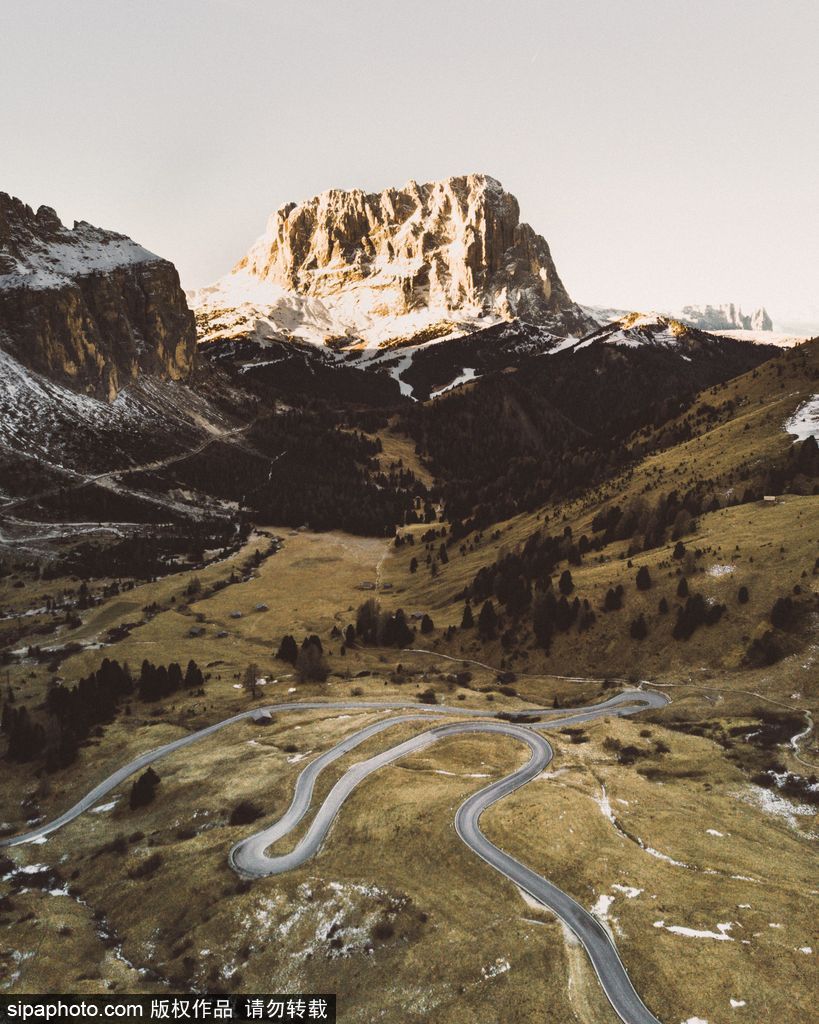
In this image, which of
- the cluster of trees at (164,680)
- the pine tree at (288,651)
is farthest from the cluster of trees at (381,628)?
the cluster of trees at (164,680)

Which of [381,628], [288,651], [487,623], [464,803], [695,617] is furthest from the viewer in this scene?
[381,628]

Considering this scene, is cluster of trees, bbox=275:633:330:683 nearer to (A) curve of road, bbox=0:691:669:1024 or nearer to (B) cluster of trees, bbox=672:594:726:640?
(A) curve of road, bbox=0:691:669:1024

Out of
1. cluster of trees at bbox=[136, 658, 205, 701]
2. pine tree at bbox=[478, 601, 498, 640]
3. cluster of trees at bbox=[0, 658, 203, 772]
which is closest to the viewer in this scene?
cluster of trees at bbox=[0, 658, 203, 772]

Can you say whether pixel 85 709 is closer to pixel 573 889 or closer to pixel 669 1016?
pixel 573 889

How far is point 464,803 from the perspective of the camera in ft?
201

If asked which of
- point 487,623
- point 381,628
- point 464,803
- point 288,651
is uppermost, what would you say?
point 487,623

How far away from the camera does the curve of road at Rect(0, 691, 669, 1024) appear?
4103 centimetres

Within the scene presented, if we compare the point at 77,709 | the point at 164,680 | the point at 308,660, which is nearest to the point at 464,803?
the point at 308,660

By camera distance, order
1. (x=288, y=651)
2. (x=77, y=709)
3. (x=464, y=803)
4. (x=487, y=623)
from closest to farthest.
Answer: (x=464, y=803) < (x=77, y=709) < (x=487, y=623) < (x=288, y=651)

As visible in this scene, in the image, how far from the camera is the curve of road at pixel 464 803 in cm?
4103

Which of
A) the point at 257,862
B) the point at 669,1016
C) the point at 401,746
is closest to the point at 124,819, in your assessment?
the point at 257,862

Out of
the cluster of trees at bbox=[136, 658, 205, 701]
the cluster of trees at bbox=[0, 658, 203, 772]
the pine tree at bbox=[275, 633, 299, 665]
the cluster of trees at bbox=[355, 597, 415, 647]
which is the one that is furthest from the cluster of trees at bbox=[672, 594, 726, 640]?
the cluster of trees at bbox=[0, 658, 203, 772]

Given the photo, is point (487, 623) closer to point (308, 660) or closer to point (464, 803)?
point (308, 660)

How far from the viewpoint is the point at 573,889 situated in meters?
47.1
